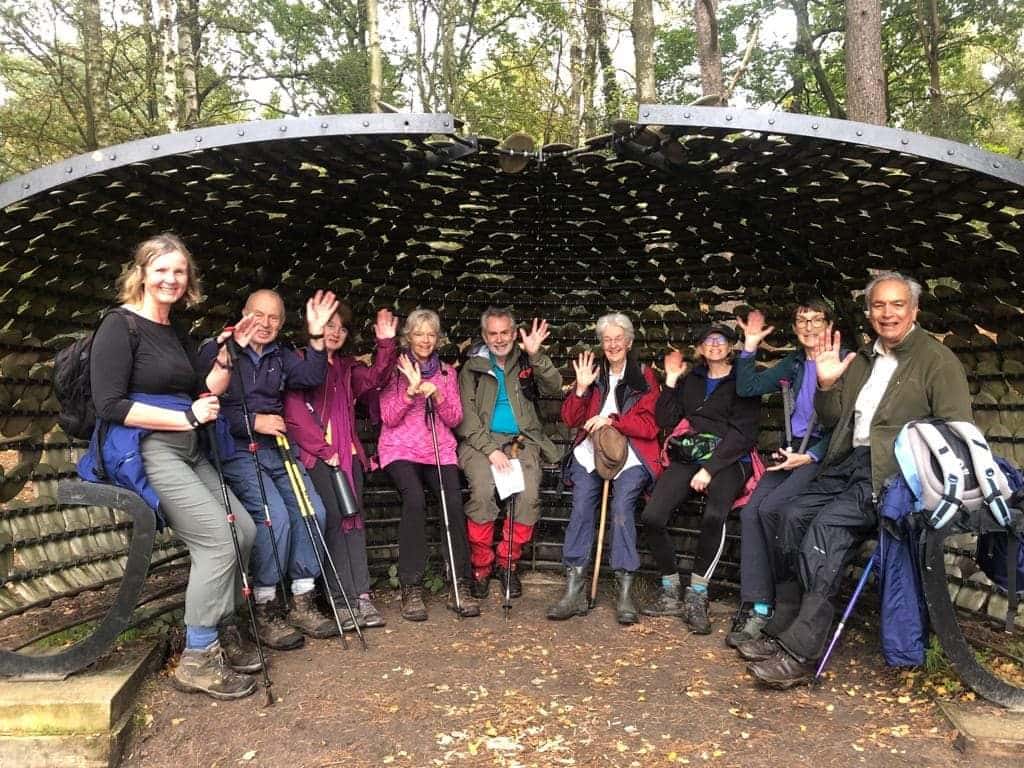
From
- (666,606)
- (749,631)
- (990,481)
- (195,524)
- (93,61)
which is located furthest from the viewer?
(93,61)

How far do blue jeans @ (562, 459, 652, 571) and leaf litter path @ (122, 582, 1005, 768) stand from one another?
67 cm

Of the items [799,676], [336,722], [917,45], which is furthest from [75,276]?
[917,45]

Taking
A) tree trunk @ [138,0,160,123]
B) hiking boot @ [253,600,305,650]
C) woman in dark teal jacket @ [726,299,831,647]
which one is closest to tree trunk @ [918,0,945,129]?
woman in dark teal jacket @ [726,299,831,647]

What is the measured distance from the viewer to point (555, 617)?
5.27 metres

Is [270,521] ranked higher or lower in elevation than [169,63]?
lower

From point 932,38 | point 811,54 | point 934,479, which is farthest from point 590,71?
point 934,479

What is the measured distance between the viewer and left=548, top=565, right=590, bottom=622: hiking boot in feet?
17.3

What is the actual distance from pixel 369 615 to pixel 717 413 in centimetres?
286

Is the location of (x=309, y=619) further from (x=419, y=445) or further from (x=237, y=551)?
(x=419, y=445)

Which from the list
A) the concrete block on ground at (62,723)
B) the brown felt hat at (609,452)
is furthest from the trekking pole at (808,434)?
the concrete block on ground at (62,723)

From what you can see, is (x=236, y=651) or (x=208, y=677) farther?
(x=236, y=651)

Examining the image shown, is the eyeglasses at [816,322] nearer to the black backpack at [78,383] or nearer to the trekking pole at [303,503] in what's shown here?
the trekking pole at [303,503]

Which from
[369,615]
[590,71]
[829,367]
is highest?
[590,71]

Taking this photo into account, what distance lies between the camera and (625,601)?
527 cm
